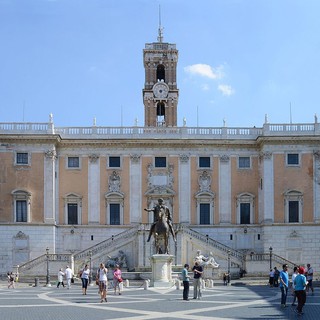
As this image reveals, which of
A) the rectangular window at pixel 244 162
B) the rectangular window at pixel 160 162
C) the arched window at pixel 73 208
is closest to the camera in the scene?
the arched window at pixel 73 208

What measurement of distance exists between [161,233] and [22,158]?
23.2m

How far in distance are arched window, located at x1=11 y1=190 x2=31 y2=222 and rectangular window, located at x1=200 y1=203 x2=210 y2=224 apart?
13.4m

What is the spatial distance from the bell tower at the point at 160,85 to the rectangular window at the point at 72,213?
1352cm

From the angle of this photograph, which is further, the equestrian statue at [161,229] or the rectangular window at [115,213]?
the rectangular window at [115,213]

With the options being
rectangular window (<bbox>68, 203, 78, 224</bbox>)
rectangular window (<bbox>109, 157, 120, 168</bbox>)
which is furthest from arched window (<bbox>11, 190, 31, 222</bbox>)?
rectangular window (<bbox>109, 157, 120, 168</bbox>)

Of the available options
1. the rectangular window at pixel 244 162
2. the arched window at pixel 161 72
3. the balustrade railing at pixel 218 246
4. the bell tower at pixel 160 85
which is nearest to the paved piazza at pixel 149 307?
the balustrade railing at pixel 218 246

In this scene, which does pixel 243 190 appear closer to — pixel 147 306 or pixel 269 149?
pixel 269 149

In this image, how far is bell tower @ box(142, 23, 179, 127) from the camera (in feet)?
231

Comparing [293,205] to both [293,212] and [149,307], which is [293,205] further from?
[149,307]

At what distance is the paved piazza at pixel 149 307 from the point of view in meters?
23.8

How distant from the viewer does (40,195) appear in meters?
58.4

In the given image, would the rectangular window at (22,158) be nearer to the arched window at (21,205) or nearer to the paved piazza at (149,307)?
the arched window at (21,205)

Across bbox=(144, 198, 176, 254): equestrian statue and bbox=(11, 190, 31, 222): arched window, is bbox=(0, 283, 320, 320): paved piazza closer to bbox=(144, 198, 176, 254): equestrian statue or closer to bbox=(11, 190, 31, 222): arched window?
bbox=(144, 198, 176, 254): equestrian statue

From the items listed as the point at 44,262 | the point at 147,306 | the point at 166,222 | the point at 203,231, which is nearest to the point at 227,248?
the point at 203,231
